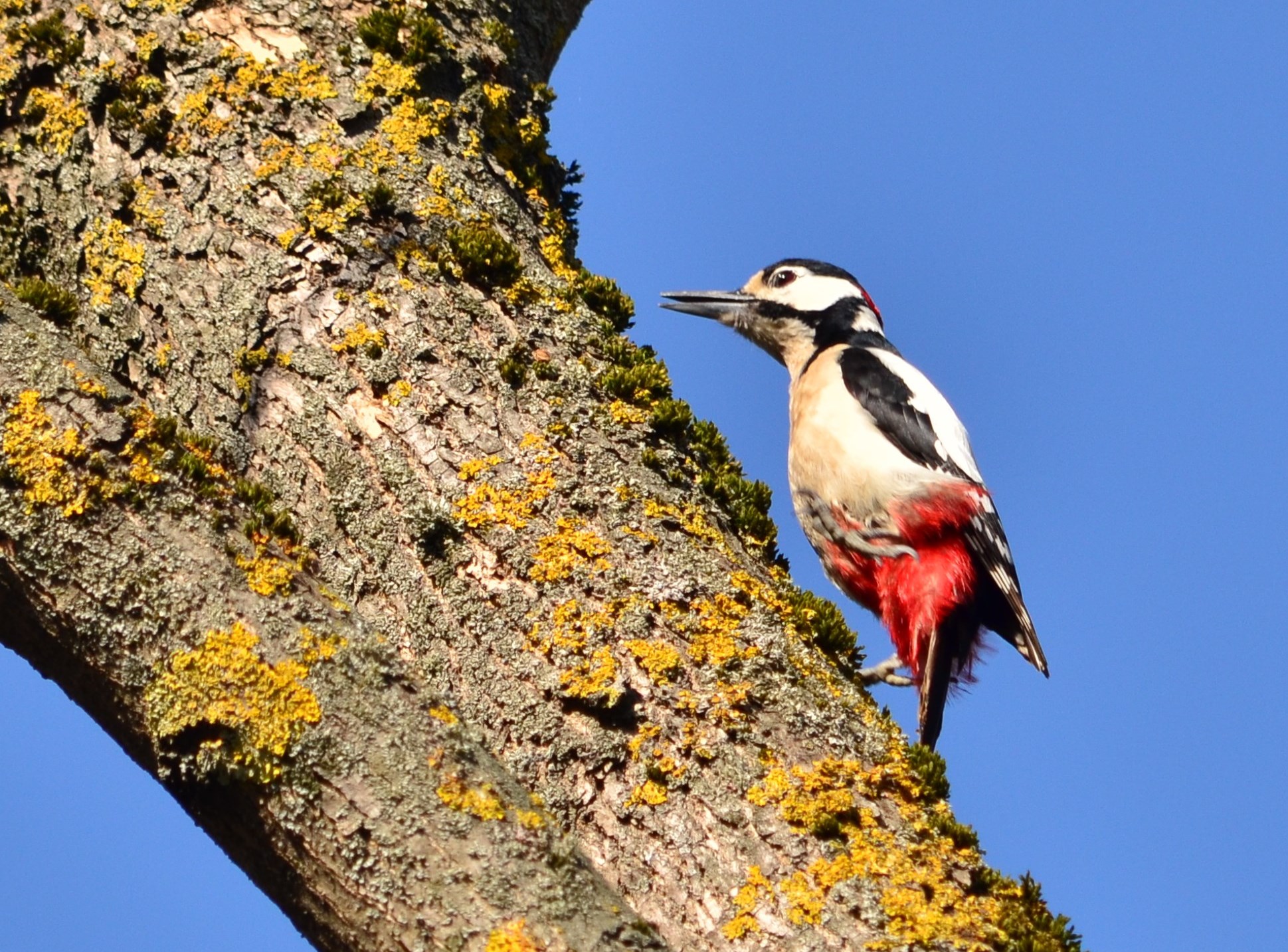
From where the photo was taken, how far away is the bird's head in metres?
5.48

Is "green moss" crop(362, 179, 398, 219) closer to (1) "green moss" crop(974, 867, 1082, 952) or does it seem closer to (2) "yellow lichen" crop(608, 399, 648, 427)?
(2) "yellow lichen" crop(608, 399, 648, 427)

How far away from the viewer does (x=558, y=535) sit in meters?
2.19

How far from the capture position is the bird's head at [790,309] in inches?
216

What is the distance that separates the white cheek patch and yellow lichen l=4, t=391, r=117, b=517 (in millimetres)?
4206

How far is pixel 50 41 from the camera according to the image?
2887 millimetres

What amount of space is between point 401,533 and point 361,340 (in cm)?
45

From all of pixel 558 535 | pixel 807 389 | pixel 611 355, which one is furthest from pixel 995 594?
pixel 558 535

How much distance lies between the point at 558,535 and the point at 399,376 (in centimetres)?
48

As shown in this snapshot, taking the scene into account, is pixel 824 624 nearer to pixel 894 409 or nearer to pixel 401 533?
pixel 401 533

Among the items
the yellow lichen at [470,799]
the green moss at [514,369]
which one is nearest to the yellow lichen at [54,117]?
the green moss at [514,369]

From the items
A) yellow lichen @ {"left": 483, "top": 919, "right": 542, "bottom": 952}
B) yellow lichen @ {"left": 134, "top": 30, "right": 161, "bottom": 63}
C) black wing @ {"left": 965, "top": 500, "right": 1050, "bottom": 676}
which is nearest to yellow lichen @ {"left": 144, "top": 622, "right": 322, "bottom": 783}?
yellow lichen @ {"left": 483, "top": 919, "right": 542, "bottom": 952}

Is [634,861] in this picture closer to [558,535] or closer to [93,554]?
[558,535]

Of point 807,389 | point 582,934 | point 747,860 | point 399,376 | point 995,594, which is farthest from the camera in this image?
point 807,389

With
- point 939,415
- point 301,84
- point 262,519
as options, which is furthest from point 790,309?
point 262,519
